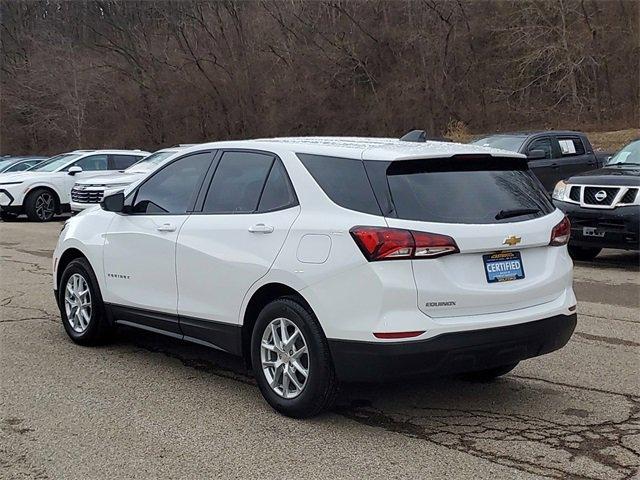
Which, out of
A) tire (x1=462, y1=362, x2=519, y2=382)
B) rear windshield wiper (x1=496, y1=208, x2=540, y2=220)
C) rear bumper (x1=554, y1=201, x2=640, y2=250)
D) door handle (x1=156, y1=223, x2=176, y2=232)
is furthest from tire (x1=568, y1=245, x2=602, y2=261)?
door handle (x1=156, y1=223, x2=176, y2=232)

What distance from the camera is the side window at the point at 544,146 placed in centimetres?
1594

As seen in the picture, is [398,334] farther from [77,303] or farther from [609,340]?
[77,303]

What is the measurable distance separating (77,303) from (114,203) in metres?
1.02

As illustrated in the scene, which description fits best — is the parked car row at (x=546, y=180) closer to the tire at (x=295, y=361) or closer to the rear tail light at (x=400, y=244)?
the rear tail light at (x=400, y=244)

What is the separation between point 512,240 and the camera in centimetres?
471

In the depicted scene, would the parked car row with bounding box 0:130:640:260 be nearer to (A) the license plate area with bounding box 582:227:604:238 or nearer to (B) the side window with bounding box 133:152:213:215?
(A) the license plate area with bounding box 582:227:604:238

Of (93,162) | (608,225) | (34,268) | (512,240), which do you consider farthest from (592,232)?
(93,162)

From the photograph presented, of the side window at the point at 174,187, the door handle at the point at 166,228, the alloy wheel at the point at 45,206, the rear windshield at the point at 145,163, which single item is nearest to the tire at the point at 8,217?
the alloy wheel at the point at 45,206

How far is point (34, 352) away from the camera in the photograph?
21.5 feet

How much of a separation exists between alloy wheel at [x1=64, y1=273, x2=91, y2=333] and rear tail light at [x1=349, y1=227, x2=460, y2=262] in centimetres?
309

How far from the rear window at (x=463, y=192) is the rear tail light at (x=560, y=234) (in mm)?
123

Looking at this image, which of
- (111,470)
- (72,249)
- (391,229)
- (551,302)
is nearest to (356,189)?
(391,229)

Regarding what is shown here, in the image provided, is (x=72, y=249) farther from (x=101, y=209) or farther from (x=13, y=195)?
(x=13, y=195)

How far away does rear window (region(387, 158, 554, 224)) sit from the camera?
15.1 feet
